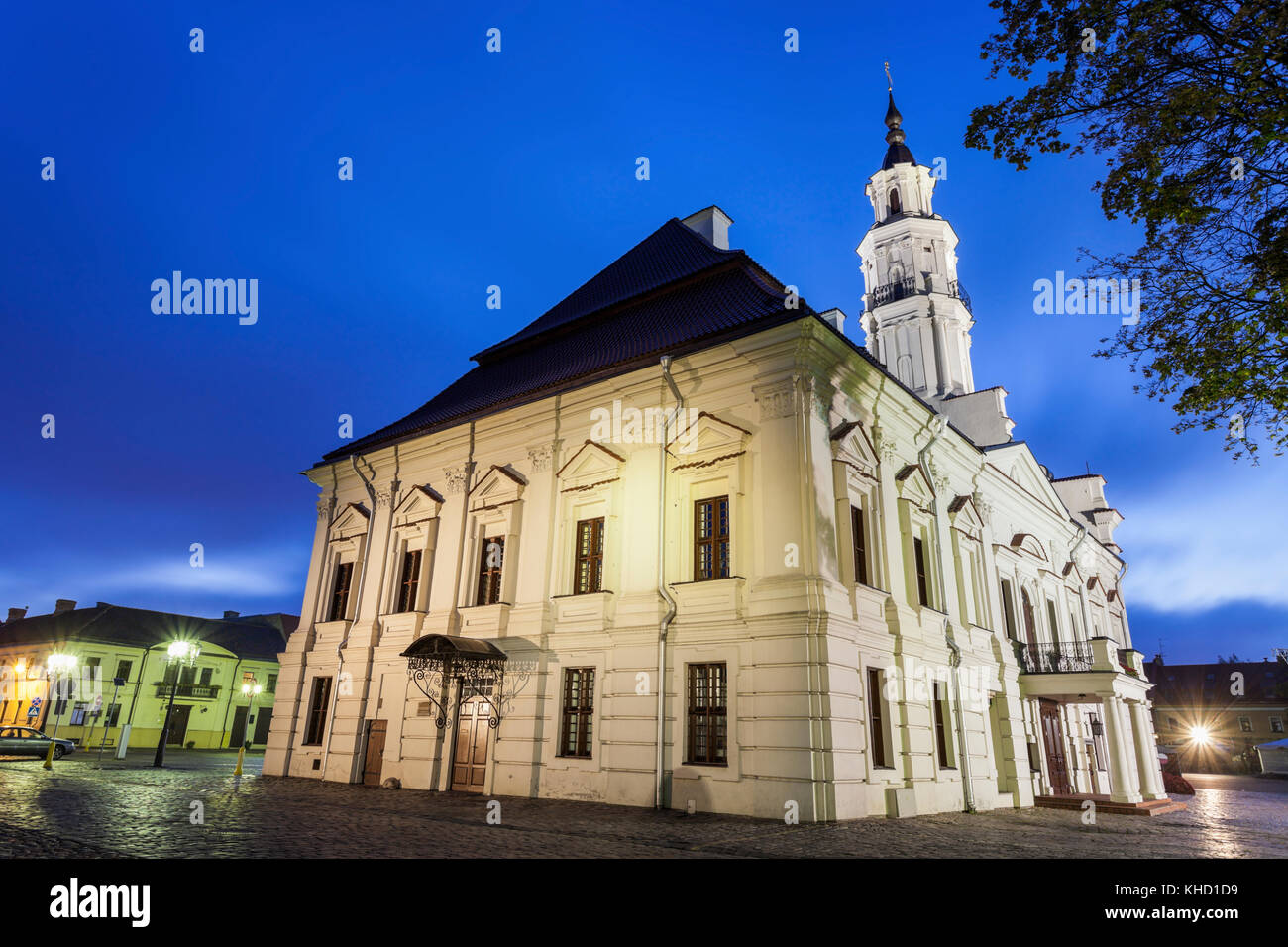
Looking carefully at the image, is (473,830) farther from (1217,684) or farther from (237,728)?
(1217,684)

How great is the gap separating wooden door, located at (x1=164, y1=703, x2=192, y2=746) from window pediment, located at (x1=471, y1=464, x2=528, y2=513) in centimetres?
3950

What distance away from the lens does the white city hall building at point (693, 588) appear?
14.6 m

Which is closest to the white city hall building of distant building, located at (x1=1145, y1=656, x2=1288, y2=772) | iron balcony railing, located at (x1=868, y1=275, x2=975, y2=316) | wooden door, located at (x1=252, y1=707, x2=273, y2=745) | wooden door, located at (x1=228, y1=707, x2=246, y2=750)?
Result: iron balcony railing, located at (x1=868, y1=275, x2=975, y2=316)

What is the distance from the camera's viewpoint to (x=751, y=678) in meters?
14.2

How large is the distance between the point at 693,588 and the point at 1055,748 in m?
16.5

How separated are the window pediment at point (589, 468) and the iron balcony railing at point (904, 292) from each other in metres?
20.1

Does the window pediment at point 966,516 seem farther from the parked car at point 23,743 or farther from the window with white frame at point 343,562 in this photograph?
the parked car at point 23,743

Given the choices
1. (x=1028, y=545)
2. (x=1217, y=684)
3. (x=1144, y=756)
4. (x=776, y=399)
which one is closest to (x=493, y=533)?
(x=776, y=399)

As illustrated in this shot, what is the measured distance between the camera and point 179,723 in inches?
1890

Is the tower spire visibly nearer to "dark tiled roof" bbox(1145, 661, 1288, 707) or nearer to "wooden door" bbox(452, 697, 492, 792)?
"wooden door" bbox(452, 697, 492, 792)

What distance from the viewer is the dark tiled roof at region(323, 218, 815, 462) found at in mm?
17578

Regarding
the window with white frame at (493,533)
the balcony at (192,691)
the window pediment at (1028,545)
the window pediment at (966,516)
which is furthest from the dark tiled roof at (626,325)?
the balcony at (192,691)

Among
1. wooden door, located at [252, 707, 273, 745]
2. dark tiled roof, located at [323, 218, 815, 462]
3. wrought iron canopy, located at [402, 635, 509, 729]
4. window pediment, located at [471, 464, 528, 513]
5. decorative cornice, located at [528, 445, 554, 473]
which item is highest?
dark tiled roof, located at [323, 218, 815, 462]
